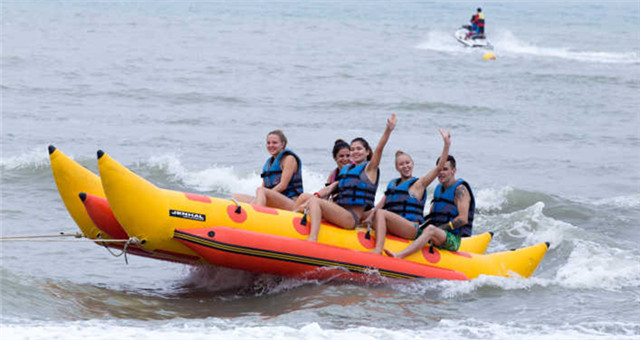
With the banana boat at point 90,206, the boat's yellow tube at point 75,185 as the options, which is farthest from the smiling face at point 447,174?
the boat's yellow tube at point 75,185

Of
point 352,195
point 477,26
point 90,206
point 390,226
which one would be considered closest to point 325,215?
point 352,195

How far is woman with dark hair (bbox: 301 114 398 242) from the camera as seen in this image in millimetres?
5969

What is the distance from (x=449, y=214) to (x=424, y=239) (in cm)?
32

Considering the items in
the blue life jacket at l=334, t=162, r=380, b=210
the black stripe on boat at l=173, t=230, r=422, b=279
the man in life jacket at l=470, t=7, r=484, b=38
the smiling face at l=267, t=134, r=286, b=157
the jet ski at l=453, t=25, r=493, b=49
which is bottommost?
the black stripe on boat at l=173, t=230, r=422, b=279

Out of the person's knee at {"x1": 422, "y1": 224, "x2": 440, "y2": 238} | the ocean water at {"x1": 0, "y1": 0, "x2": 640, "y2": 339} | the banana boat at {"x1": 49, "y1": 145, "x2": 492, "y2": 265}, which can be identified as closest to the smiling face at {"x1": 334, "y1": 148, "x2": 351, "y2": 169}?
the person's knee at {"x1": 422, "y1": 224, "x2": 440, "y2": 238}

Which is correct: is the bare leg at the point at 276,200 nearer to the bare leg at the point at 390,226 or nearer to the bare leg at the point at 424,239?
the bare leg at the point at 390,226

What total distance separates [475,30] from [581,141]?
15.6 metres

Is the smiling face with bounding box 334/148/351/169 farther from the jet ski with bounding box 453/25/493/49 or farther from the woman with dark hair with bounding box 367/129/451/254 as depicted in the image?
the jet ski with bounding box 453/25/493/49

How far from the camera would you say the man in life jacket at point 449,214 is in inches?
243

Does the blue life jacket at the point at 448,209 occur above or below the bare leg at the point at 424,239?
above

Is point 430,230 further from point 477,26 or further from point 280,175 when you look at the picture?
point 477,26

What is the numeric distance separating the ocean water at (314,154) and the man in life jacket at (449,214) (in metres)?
0.33

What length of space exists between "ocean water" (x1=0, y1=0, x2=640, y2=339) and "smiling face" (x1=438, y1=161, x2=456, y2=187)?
2.56 ft

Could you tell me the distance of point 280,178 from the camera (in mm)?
6582
